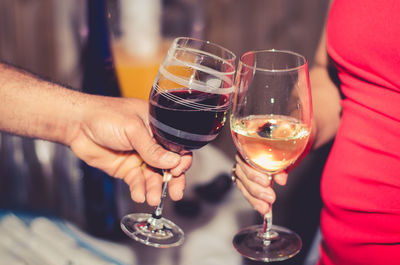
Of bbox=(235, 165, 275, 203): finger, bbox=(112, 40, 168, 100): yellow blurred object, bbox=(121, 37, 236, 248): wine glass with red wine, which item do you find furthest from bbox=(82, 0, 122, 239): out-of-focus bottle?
bbox=(121, 37, 236, 248): wine glass with red wine

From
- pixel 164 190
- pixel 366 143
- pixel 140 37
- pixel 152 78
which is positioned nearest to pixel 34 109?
pixel 164 190

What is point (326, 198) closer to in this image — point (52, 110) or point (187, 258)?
point (187, 258)

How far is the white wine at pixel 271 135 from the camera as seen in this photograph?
91cm

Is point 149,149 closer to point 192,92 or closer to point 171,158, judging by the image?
point 171,158

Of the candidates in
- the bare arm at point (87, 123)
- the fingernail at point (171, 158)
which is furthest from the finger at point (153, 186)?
the fingernail at point (171, 158)

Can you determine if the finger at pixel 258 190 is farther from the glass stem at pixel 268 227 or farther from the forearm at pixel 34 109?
the forearm at pixel 34 109

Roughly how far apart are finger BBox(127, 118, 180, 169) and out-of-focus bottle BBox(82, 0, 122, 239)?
17.8 inches

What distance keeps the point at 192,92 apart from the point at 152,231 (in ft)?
1.17

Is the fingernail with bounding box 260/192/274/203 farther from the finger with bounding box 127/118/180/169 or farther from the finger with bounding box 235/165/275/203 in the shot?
the finger with bounding box 127/118/180/169

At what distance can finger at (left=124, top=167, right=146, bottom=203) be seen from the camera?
106cm

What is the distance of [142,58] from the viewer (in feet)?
6.76

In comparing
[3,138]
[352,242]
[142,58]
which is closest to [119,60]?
[142,58]

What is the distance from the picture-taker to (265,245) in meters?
1.08

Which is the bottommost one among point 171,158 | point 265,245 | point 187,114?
point 265,245
